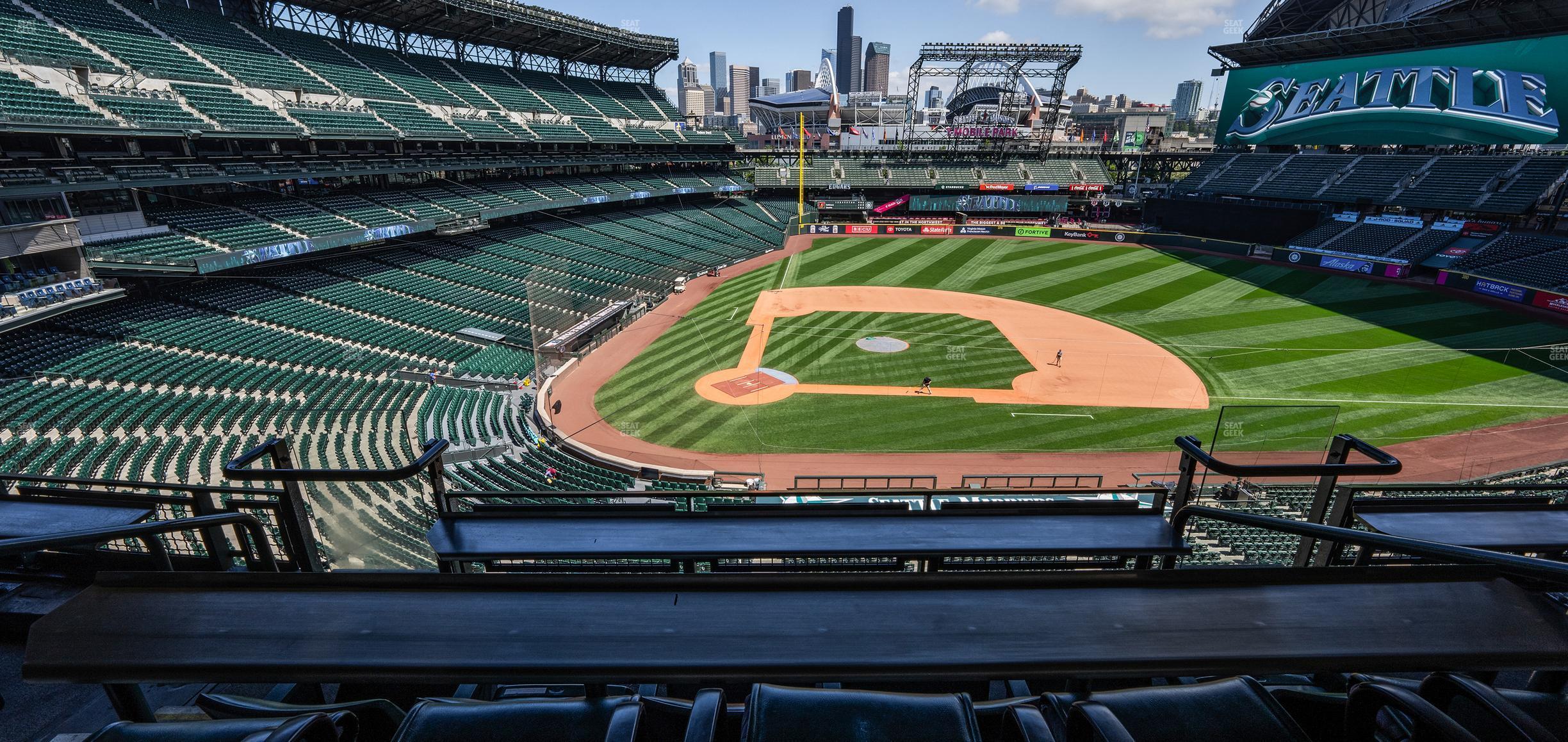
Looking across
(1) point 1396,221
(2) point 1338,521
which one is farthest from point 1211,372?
(1) point 1396,221

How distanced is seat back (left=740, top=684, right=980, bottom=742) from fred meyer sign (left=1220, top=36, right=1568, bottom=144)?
6753cm

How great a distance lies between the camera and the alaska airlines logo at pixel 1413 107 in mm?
43344

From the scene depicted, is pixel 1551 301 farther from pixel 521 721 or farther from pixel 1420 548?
pixel 521 721

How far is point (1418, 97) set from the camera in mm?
47750

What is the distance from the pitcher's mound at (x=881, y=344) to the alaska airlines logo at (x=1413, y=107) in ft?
157

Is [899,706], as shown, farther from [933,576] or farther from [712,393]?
[712,393]

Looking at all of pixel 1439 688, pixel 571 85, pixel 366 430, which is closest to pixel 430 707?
pixel 1439 688

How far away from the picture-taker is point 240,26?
3906cm

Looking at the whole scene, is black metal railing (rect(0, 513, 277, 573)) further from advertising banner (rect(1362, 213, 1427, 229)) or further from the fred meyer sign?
the fred meyer sign

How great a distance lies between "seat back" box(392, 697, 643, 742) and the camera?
7.99 ft

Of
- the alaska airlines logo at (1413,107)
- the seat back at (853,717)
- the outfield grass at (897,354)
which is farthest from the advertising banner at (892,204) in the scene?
the seat back at (853,717)

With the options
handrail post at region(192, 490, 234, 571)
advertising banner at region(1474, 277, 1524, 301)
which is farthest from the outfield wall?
handrail post at region(192, 490, 234, 571)

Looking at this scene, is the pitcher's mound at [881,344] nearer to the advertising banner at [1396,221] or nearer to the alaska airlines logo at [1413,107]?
the advertising banner at [1396,221]

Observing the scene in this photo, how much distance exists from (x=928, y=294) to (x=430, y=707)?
44726 mm
